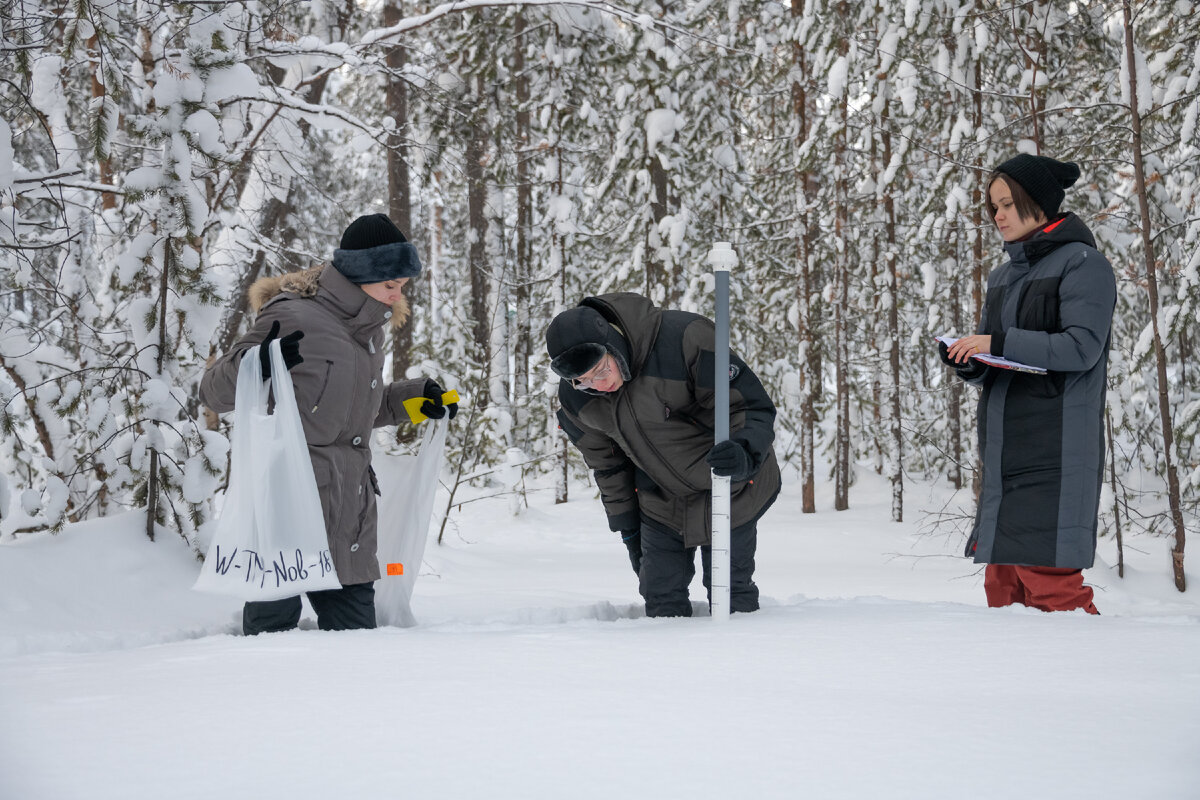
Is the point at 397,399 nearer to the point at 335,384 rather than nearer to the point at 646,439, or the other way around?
the point at 335,384

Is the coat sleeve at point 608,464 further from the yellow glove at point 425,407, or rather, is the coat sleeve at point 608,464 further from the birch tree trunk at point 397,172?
the birch tree trunk at point 397,172

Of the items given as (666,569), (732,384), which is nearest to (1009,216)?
(732,384)

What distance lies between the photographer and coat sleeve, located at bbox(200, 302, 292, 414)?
136 inches

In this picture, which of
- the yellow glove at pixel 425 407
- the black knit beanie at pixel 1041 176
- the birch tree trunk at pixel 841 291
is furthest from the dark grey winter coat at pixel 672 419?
the birch tree trunk at pixel 841 291

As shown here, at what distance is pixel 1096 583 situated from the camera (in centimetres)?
679

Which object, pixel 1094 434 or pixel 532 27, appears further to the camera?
pixel 532 27

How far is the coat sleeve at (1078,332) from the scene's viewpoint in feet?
10.5

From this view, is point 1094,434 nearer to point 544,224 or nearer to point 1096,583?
point 1096,583

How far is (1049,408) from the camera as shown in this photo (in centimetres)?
337

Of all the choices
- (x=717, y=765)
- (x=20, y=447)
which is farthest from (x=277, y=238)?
(x=717, y=765)

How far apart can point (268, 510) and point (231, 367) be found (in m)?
0.61

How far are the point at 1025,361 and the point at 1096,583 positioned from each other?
14.7 ft

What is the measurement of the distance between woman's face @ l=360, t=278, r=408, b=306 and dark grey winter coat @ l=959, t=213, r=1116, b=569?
2310 millimetres

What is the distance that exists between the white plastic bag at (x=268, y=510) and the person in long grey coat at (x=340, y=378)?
0.51ft
